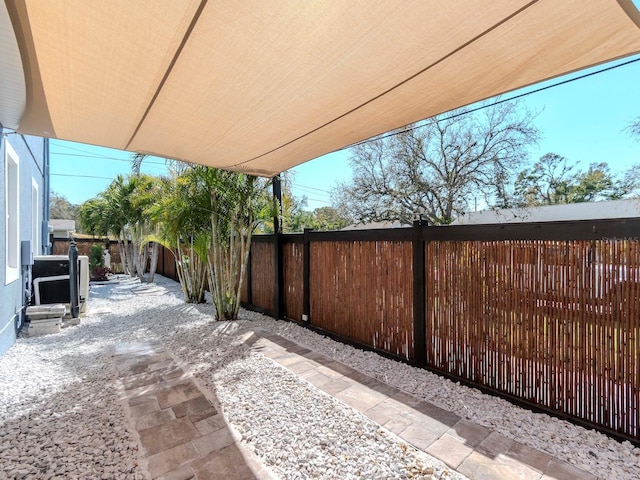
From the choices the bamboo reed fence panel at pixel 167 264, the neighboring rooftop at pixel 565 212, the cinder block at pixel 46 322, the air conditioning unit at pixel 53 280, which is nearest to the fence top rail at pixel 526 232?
the cinder block at pixel 46 322

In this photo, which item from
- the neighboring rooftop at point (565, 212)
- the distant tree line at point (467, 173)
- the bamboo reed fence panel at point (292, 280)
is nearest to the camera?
the bamboo reed fence panel at point (292, 280)

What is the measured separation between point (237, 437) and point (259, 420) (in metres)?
0.25

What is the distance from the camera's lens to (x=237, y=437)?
2.36 metres

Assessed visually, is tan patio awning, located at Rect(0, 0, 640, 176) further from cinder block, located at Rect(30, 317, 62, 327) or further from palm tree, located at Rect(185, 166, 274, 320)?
cinder block, located at Rect(30, 317, 62, 327)

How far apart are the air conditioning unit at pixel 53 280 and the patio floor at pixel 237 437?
335 centimetres

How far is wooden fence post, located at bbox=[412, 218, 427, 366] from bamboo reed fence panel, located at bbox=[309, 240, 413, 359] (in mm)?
104

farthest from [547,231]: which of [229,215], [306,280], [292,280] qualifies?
[229,215]

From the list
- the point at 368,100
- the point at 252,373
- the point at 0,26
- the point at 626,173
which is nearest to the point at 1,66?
the point at 0,26

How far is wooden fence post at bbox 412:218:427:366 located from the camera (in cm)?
363

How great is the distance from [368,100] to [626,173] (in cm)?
1433

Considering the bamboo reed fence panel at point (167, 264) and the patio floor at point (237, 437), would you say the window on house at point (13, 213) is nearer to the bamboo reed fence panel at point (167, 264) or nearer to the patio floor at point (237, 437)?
the patio floor at point (237, 437)

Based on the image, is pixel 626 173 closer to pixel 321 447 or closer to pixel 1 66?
pixel 321 447

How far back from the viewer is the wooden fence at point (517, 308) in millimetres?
2377

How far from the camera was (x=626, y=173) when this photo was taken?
1174 cm
